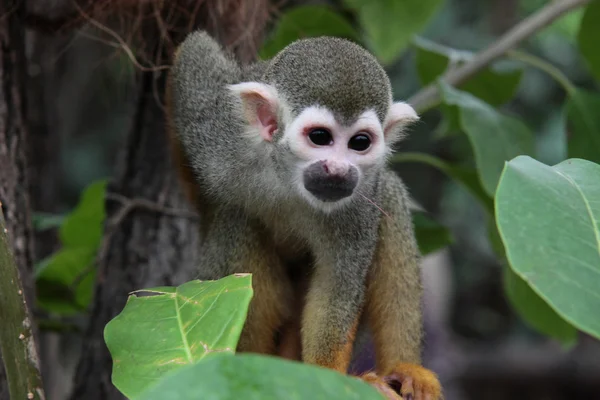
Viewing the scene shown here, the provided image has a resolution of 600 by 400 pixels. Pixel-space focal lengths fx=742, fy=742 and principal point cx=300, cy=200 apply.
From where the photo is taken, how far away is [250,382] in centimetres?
102

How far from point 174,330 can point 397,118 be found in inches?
38.3

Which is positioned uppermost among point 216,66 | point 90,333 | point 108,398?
point 216,66

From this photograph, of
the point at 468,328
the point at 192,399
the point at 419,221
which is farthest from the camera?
the point at 468,328

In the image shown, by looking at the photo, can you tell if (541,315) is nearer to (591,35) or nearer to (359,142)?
(591,35)

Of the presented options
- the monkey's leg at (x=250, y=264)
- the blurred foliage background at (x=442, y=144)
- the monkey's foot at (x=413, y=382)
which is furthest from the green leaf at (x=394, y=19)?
the monkey's foot at (x=413, y=382)

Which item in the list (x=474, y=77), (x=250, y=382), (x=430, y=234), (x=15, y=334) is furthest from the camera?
(x=474, y=77)

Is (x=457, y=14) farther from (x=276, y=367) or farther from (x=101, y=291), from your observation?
(x=276, y=367)

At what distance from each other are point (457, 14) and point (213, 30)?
5.45 metres

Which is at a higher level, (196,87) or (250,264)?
(196,87)

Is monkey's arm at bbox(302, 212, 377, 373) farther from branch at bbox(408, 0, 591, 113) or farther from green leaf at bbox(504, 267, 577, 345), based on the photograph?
green leaf at bbox(504, 267, 577, 345)

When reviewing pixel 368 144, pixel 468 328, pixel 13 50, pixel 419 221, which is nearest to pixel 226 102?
pixel 368 144

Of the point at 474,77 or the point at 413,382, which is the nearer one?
the point at 413,382

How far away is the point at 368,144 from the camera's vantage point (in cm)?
200

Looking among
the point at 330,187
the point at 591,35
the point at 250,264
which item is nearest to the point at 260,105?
the point at 330,187
